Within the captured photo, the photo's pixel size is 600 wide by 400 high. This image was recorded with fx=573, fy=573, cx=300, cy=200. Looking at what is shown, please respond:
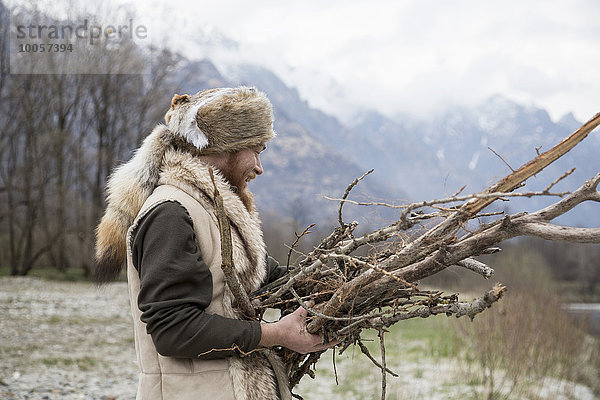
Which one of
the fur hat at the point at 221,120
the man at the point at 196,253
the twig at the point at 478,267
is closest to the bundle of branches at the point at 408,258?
the twig at the point at 478,267

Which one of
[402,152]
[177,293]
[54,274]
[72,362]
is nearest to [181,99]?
[177,293]

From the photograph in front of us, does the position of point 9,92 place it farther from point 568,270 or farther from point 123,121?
point 568,270

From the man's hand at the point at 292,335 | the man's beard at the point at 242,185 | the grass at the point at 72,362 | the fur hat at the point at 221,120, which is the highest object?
the fur hat at the point at 221,120

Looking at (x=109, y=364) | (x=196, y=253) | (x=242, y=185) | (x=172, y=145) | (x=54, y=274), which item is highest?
(x=172, y=145)

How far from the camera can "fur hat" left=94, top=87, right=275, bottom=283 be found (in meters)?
1.92

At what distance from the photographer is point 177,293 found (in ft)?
5.42

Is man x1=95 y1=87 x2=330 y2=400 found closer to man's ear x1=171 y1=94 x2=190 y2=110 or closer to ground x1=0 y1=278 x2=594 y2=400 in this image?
man's ear x1=171 y1=94 x2=190 y2=110

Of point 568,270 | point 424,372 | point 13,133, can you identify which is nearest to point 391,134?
point 568,270

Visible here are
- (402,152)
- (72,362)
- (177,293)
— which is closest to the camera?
(177,293)

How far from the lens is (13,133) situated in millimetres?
23016

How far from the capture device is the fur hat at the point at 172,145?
6.30ft

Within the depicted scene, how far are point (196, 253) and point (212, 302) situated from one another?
198mm

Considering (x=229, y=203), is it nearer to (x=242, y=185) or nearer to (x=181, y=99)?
(x=242, y=185)

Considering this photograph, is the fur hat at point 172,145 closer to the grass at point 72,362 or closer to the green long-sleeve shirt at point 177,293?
the green long-sleeve shirt at point 177,293
